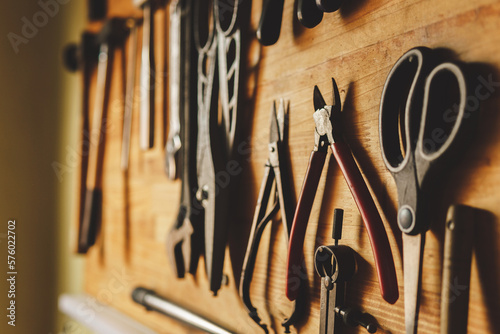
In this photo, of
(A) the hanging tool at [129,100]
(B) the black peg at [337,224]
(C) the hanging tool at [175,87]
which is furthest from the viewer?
(A) the hanging tool at [129,100]

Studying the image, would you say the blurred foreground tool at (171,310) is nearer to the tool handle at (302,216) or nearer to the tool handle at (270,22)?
the tool handle at (302,216)

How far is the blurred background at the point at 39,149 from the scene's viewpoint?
115 cm

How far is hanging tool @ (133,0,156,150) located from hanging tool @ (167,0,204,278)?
Answer: 0.13 metres

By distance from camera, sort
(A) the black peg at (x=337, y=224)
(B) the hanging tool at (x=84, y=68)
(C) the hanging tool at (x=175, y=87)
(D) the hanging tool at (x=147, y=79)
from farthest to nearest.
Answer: (B) the hanging tool at (x=84, y=68), (D) the hanging tool at (x=147, y=79), (C) the hanging tool at (x=175, y=87), (A) the black peg at (x=337, y=224)

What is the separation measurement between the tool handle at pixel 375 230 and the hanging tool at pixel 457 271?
0.18 ft

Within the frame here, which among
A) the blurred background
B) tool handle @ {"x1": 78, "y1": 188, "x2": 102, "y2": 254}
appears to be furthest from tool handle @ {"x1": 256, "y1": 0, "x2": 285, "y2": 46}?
the blurred background

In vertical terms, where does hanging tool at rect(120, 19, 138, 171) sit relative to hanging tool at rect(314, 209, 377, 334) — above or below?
above

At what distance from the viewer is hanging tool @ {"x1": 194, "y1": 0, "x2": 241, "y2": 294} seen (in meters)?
0.62

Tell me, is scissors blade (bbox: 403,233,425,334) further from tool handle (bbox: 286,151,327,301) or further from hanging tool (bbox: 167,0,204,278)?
hanging tool (bbox: 167,0,204,278)

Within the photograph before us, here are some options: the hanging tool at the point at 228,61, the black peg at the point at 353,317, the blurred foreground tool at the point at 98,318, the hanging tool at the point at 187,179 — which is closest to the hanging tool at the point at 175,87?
the hanging tool at the point at 187,179

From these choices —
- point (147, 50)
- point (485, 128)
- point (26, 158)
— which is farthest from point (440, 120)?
point (26, 158)

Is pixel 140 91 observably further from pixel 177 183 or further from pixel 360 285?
pixel 360 285

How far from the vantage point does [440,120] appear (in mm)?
389

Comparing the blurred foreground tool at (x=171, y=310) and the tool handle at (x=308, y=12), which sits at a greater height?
the tool handle at (x=308, y=12)
